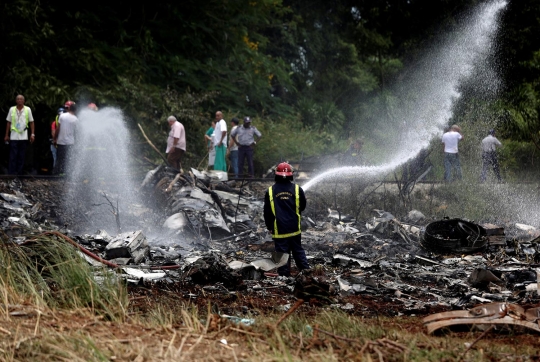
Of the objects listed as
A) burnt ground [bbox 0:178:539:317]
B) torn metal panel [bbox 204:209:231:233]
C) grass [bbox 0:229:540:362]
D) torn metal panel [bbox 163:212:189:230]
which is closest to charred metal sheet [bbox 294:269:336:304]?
burnt ground [bbox 0:178:539:317]

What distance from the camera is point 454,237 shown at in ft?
47.0

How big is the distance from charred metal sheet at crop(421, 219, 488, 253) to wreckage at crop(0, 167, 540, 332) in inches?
0.7

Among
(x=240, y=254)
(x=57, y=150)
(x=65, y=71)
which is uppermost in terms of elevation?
(x=65, y=71)

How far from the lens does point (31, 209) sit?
16.5m

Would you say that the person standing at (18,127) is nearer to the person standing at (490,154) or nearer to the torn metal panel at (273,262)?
the torn metal panel at (273,262)

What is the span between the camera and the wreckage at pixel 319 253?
373 inches

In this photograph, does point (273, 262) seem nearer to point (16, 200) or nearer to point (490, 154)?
point (16, 200)

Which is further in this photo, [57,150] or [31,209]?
[57,150]

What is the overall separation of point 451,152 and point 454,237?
283 inches

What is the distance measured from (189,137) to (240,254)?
39.8 feet

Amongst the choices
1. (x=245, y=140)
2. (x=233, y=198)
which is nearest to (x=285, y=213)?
(x=233, y=198)

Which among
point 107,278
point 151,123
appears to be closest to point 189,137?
point 151,123

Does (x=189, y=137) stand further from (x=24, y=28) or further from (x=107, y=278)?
(x=107, y=278)

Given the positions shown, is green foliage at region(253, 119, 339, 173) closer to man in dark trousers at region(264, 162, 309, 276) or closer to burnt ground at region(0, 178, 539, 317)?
burnt ground at region(0, 178, 539, 317)
